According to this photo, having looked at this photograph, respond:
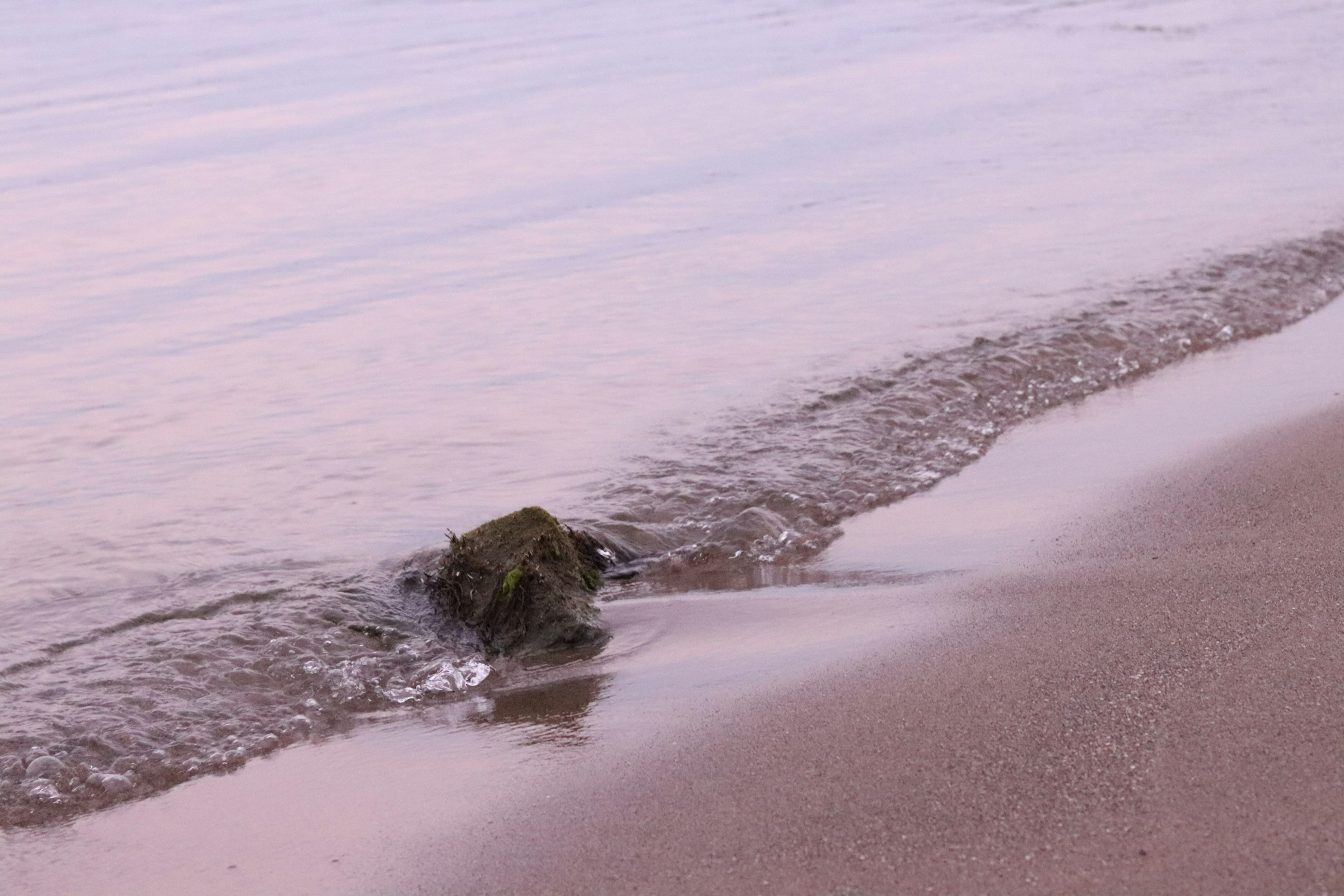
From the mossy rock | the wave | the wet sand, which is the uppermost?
the wave

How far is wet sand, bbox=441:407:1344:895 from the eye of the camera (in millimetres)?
2961

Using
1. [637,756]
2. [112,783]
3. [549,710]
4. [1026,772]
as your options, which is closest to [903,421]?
[549,710]

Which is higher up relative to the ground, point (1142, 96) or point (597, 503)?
point (1142, 96)

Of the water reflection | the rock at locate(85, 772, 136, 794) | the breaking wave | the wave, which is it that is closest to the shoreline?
the water reflection

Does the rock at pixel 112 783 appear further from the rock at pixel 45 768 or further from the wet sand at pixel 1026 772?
the wet sand at pixel 1026 772

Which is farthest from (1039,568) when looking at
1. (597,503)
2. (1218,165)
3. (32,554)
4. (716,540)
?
(1218,165)

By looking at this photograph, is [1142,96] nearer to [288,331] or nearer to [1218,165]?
[1218,165]

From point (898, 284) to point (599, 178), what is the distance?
14.9 ft

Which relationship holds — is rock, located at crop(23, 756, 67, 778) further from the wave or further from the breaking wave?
the wave

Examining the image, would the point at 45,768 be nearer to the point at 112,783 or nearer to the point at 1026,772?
the point at 112,783

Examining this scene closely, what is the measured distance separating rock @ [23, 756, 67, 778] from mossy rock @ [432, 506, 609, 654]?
1.40 m

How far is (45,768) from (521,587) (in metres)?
1.61

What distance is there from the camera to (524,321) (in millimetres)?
9008

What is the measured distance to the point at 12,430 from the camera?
7531mm
